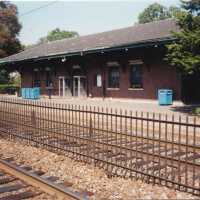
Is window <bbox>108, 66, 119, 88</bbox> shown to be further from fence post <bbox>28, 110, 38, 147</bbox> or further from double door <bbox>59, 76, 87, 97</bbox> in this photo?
fence post <bbox>28, 110, 38, 147</bbox>

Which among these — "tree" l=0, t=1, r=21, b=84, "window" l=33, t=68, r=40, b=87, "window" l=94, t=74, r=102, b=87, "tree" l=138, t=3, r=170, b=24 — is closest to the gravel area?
"window" l=94, t=74, r=102, b=87

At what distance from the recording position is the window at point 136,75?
28000mm

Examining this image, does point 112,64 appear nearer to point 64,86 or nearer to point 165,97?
point 165,97

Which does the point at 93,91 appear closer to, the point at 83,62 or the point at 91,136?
the point at 83,62

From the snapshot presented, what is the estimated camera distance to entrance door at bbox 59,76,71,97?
3596 centimetres

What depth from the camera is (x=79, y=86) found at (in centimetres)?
3431

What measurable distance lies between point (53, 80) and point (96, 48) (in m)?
10.4

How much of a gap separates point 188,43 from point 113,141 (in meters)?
9.31

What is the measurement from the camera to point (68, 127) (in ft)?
32.0

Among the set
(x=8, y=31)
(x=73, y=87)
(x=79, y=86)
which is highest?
(x=8, y=31)

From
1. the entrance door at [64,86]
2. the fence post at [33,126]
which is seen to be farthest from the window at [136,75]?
the fence post at [33,126]

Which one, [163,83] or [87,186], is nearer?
[87,186]

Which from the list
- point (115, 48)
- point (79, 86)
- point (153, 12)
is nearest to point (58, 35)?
point (153, 12)

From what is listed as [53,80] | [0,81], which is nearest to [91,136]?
[53,80]
